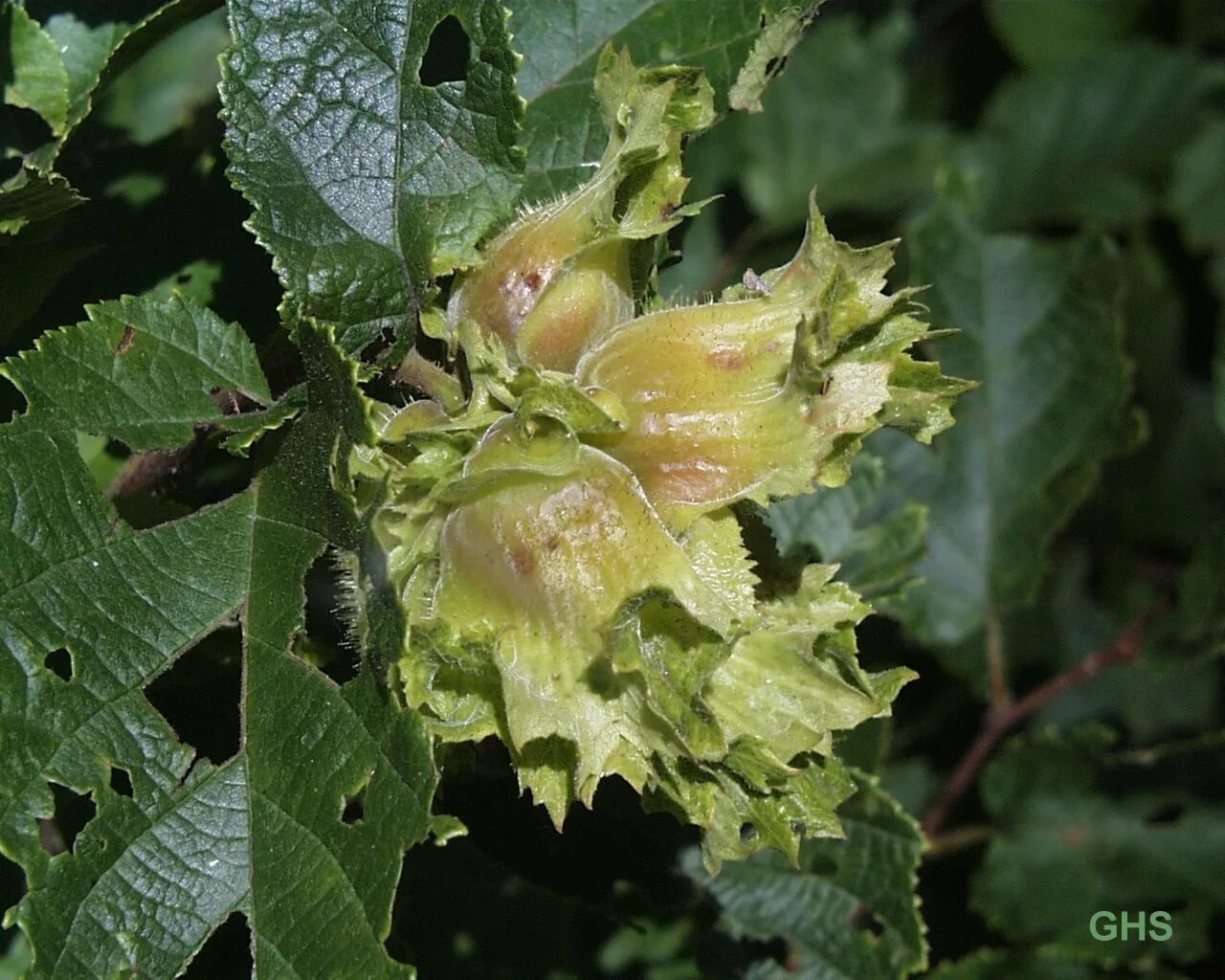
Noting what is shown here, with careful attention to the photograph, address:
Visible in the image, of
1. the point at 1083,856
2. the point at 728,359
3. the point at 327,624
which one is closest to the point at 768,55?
the point at 728,359

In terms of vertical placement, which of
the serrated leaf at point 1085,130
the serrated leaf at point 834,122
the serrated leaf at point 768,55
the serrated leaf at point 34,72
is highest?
the serrated leaf at point 34,72

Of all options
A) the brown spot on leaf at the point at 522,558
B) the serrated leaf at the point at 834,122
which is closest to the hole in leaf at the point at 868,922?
the brown spot on leaf at the point at 522,558

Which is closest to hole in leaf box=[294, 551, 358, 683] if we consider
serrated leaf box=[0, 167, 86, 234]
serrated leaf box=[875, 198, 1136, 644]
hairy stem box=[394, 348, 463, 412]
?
hairy stem box=[394, 348, 463, 412]

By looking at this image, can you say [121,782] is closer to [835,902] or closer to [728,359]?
[728,359]

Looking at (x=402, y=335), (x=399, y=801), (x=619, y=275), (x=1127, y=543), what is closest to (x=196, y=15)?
(x=402, y=335)

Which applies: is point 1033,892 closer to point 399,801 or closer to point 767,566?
point 767,566

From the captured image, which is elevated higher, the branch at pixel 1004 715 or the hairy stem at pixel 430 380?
the hairy stem at pixel 430 380

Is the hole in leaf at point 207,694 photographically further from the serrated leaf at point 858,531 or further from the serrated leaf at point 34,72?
the serrated leaf at point 858,531
